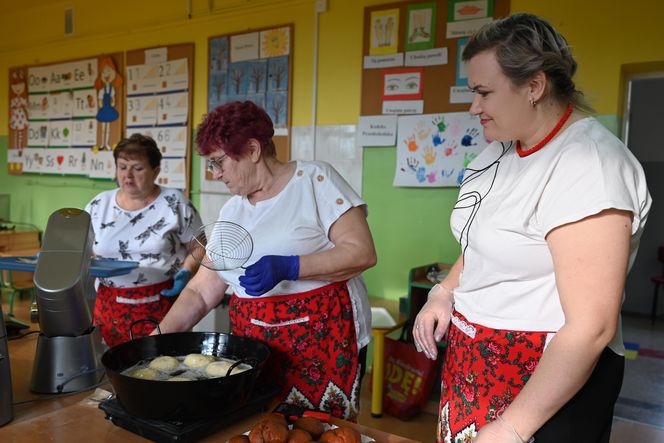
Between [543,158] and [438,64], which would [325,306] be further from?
[438,64]

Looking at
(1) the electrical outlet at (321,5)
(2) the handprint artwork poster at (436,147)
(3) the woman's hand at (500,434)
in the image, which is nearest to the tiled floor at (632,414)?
(2) the handprint artwork poster at (436,147)

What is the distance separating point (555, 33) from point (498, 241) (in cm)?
40

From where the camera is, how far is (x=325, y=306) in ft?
5.10

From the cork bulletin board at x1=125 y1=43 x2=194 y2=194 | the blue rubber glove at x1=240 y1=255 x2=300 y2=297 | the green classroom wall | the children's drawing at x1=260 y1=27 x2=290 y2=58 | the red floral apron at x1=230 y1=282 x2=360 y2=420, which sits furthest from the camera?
the cork bulletin board at x1=125 y1=43 x2=194 y2=194

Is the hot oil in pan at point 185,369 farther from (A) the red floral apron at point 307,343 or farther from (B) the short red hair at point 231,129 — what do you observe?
(B) the short red hair at point 231,129

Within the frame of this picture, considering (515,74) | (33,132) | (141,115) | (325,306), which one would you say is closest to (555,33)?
(515,74)

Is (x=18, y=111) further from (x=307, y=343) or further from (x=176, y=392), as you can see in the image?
(x=176, y=392)

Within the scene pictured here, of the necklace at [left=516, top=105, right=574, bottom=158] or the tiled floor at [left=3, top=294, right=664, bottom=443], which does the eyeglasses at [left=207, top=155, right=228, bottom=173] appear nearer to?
the necklace at [left=516, top=105, right=574, bottom=158]

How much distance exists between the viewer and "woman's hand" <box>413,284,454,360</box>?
1.25 m

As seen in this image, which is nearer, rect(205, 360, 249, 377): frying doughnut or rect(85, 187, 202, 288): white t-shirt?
rect(205, 360, 249, 377): frying doughnut

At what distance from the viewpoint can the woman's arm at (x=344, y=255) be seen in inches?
57.7

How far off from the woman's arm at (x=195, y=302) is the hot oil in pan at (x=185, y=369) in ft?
0.76

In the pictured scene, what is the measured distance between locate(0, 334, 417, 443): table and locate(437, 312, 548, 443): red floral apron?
0.38ft

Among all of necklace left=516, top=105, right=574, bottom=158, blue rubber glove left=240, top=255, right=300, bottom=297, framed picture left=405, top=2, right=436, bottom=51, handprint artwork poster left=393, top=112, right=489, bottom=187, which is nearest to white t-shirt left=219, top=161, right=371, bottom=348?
blue rubber glove left=240, top=255, right=300, bottom=297
